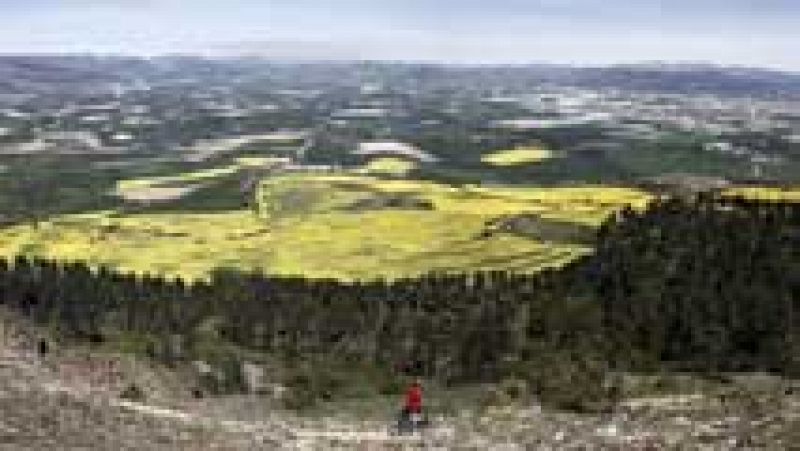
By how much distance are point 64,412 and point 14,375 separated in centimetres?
587

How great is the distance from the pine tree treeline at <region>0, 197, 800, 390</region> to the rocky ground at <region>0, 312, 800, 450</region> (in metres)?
11.7

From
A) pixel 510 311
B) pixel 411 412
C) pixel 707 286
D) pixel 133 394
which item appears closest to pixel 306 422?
pixel 411 412

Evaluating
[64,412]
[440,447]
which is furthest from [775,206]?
[64,412]

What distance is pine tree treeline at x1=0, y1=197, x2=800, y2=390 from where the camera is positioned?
86.3m

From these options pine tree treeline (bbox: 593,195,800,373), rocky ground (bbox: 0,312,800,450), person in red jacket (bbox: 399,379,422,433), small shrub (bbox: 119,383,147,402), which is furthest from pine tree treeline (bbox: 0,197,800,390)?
person in red jacket (bbox: 399,379,422,433)

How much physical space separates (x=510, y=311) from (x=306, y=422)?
42.6 m

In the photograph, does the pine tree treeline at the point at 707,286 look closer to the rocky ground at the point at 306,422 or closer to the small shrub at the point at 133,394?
the rocky ground at the point at 306,422

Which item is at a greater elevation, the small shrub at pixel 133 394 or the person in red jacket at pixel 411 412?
the small shrub at pixel 133 394

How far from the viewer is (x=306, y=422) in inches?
2456

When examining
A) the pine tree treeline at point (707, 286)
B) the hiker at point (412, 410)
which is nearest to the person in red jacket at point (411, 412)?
the hiker at point (412, 410)

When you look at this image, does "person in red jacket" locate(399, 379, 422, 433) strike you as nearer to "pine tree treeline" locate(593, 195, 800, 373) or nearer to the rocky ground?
the rocky ground

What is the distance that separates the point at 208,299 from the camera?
111938 millimetres

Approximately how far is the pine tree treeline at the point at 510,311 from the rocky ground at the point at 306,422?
11.7 metres

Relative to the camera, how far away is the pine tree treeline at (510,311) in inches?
3398
